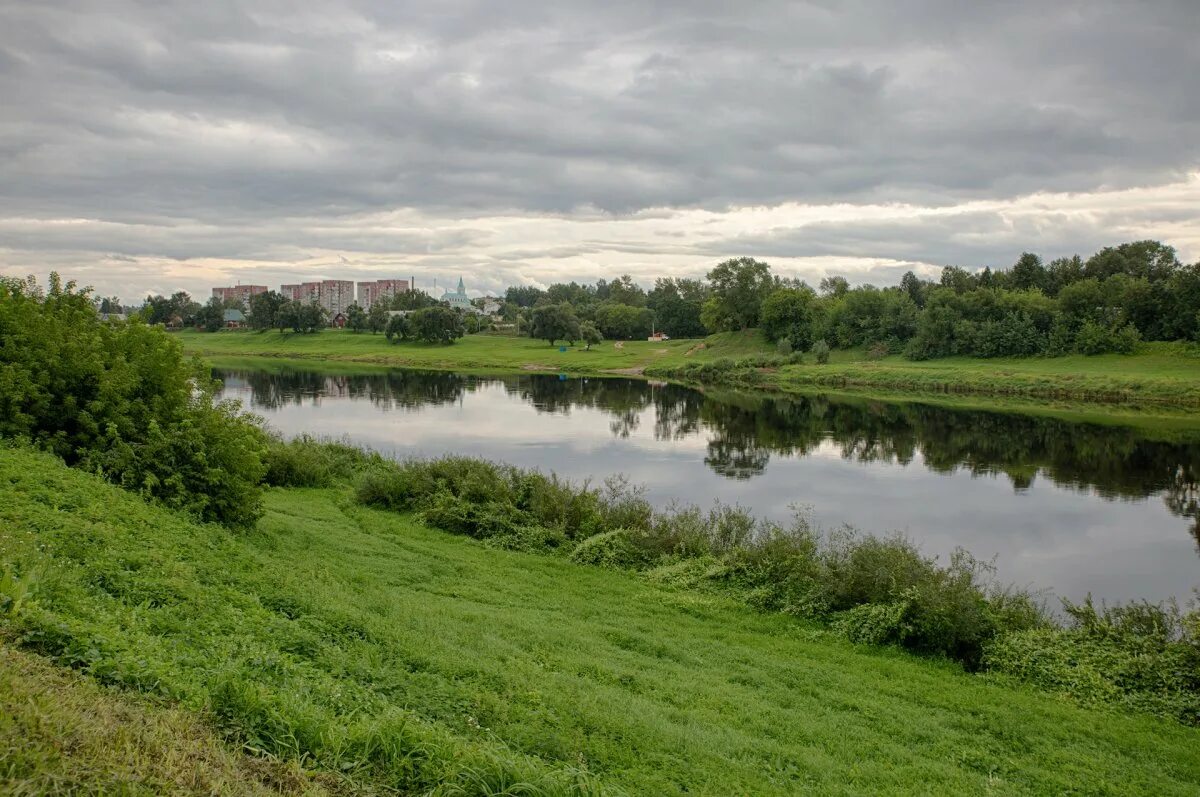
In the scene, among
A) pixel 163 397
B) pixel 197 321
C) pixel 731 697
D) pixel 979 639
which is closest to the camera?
→ pixel 731 697

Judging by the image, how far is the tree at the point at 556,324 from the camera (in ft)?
386

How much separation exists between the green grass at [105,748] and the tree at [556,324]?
11258 centimetres

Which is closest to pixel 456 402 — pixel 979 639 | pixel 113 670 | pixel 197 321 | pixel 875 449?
pixel 875 449

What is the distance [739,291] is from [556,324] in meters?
27.9

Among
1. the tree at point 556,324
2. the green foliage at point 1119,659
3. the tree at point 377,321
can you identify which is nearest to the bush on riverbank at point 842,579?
the green foliage at point 1119,659

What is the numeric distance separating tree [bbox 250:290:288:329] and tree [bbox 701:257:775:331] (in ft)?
264

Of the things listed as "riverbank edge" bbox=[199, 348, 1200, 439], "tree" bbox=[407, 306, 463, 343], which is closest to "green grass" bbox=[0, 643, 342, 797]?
"riverbank edge" bbox=[199, 348, 1200, 439]

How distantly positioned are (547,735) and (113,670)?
403cm

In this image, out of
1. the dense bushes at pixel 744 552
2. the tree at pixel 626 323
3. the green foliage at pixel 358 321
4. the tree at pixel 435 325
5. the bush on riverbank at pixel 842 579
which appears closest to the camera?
the bush on riverbank at pixel 842 579

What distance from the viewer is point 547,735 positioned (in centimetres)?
793

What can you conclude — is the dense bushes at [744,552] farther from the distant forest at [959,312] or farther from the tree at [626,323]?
the tree at [626,323]

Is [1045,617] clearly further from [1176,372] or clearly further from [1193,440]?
[1176,372]

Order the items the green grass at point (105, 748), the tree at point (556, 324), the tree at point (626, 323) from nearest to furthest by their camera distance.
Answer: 1. the green grass at point (105, 748)
2. the tree at point (556, 324)
3. the tree at point (626, 323)

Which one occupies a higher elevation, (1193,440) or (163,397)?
(163,397)
